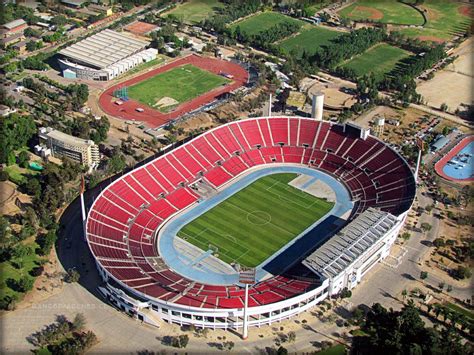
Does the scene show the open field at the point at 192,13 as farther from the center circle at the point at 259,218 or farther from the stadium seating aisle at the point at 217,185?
the center circle at the point at 259,218

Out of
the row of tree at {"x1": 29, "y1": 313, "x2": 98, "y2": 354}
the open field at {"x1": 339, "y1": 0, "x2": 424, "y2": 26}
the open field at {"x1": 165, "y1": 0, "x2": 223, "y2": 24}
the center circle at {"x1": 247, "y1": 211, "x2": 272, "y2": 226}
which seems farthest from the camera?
the open field at {"x1": 339, "y1": 0, "x2": 424, "y2": 26}

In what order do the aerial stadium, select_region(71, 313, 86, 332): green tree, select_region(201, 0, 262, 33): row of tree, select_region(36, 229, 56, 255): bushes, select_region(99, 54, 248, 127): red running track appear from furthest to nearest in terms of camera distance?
1. select_region(201, 0, 262, 33): row of tree
2. select_region(99, 54, 248, 127): red running track
3. select_region(36, 229, 56, 255): bushes
4. the aerial stadium
5. select_region(71, 313, 86, 332): green tree

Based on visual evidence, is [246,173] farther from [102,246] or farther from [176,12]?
[176,12]

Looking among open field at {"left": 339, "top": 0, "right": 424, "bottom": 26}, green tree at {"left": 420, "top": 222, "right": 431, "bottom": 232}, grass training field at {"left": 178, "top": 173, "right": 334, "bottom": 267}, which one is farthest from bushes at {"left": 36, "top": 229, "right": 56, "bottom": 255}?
open field at {"left": 339, "top": 0, "right": 424, "bottom": 26}

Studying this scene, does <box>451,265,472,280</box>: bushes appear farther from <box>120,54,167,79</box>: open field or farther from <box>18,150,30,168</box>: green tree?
<box>120,54,167,79</box>: open field

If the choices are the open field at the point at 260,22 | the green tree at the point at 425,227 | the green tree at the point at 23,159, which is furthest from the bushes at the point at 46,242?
the open field at the point at 260,22

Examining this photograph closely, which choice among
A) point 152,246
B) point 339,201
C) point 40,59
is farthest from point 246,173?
point 40,59

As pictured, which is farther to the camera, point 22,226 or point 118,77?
point 118,77

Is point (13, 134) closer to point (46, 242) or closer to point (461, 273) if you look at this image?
point (46, 242)
